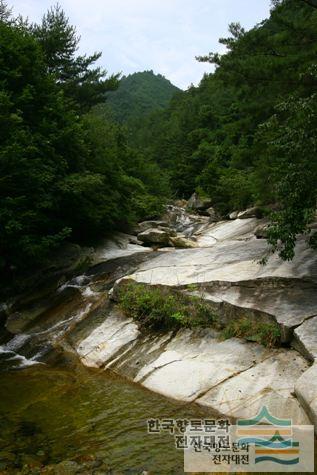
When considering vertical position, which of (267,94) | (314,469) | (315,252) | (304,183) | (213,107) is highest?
(213,107)

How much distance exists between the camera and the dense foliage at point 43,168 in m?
13.1

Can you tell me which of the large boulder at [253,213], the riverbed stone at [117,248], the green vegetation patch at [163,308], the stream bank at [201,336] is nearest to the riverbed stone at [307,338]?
the stream bank at [201,336]

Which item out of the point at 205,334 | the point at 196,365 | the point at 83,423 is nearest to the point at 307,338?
the point at 196,365

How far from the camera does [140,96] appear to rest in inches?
4968

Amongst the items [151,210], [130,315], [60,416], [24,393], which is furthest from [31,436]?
[151,210]

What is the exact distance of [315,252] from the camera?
34.6ft

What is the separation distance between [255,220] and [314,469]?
17.1 meters

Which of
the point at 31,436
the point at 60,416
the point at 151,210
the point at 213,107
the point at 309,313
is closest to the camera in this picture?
the point at 31,436

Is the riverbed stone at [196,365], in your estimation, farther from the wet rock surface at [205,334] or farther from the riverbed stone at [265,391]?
the riverbed stone at [265,391]

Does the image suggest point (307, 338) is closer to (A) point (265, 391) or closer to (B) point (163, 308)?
(A) point (265, 391)

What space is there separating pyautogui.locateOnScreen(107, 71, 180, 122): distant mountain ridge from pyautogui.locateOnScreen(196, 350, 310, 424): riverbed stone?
93.6 m

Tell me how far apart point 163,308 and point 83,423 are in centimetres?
385

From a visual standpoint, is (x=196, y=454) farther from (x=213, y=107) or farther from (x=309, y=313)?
(x=213, y=107)

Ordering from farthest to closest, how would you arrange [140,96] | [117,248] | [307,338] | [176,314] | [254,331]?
[140,96] < [117,248] < [176,314] < [254,331] < [307,338]
